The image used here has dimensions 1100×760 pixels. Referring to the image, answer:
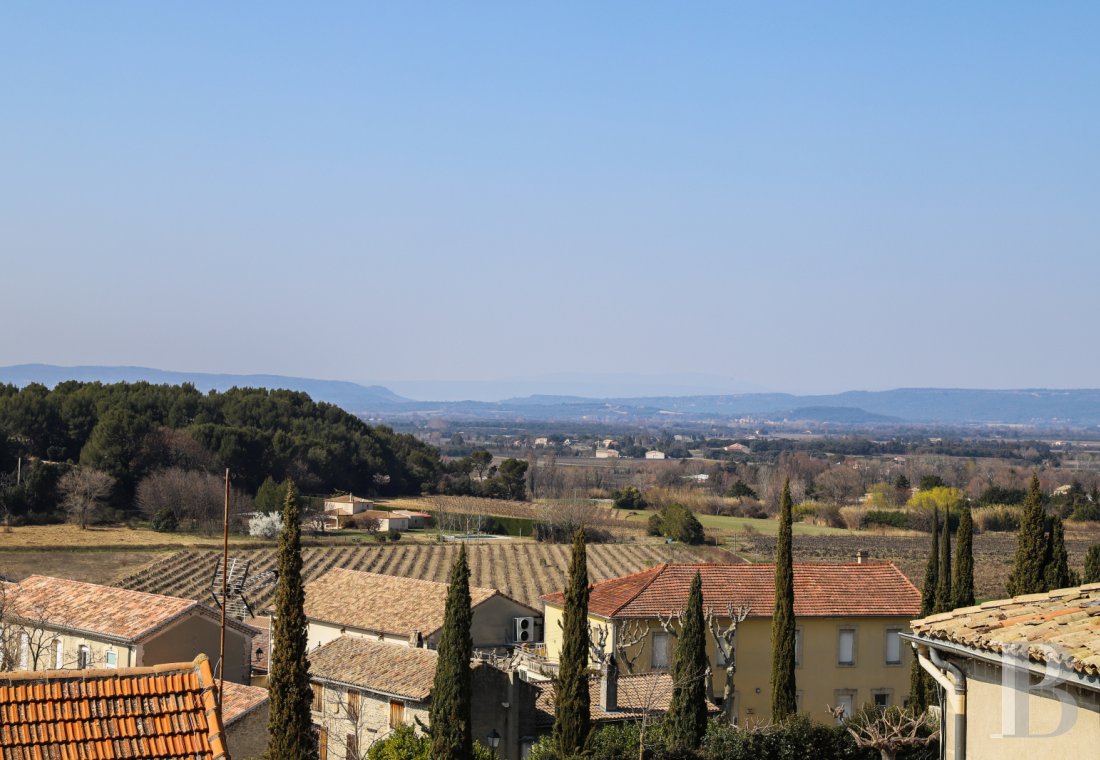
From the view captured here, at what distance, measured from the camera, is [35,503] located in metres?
72.9

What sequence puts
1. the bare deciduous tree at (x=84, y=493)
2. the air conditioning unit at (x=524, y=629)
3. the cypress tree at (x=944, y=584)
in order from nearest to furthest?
the cypress tree at (x=944, y=584), the air conditioning unit at (x=524, y=629), the bare deciduous tree at (x=84, y=493)

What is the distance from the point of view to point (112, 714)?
29.6 feet

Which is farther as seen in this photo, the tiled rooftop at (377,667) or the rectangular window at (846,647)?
the rectangular window at (846,647)

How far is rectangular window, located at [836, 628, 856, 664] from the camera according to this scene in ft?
106

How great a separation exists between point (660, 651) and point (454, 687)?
1064cm

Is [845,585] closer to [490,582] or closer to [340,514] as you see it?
[490,582]

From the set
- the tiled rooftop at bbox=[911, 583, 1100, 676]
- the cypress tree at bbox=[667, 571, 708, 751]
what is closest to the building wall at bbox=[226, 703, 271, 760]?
the cypress tree at bbox=[667, 571, 708, 751]

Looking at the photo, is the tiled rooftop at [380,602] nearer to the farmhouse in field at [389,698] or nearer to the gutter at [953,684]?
the farmhouse in field at [389,698]

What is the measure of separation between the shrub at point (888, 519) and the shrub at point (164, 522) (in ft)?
148

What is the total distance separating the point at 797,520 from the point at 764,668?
205ft

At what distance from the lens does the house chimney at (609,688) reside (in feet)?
86.5

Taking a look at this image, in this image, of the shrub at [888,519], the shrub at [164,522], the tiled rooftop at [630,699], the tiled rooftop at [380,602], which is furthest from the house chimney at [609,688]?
the shrub at [888,519]

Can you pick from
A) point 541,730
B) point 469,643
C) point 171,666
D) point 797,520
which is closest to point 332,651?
point 541,730

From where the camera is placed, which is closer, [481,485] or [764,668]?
[764,668]
